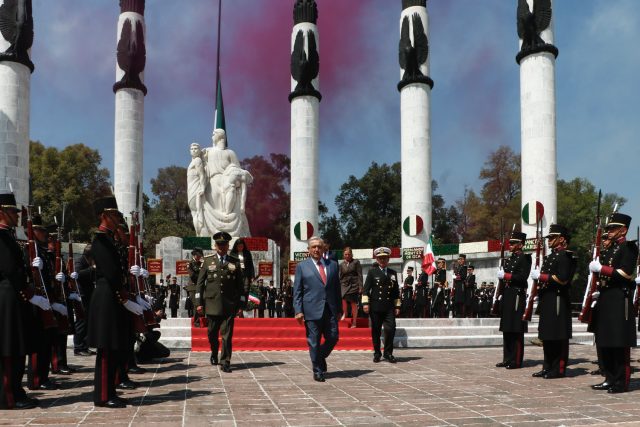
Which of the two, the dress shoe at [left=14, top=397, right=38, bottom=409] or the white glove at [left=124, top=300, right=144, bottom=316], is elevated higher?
the white glove at [left=124, top=300, right=144, bottom=316]

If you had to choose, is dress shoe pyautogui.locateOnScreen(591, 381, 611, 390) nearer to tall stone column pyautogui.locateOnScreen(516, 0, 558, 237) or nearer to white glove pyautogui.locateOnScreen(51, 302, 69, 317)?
white glove pyautogui.locateOnScreen(51, 302, 69, 317)

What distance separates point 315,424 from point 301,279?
3348 mm

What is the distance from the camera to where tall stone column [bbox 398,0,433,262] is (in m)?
27.8

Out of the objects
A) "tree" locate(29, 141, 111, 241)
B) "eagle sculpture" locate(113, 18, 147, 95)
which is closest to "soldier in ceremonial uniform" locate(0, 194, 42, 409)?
"eagle sculpture" locate(113, 18, 147, 95)

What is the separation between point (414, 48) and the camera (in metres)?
28.0

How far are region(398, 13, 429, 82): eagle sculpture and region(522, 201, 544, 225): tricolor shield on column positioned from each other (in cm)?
742

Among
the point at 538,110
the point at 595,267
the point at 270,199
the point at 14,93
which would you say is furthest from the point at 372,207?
the point at 595,267

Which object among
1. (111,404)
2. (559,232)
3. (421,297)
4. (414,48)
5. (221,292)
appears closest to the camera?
(111,404)

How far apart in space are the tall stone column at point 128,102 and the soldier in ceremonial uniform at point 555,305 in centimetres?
A: 2240

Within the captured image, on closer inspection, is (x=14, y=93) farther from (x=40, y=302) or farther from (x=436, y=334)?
(x=40, y=302)

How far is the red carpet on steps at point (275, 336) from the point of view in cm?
1302

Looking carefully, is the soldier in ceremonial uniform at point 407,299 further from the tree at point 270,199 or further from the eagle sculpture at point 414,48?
the tree at point 270,199

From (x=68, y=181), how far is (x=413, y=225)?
3360 cm

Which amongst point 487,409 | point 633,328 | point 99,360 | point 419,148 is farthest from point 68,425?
point 419,148
